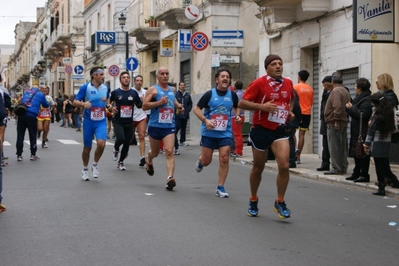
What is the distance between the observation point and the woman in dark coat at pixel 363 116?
12.3m

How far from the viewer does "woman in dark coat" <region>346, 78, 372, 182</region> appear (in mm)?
12328

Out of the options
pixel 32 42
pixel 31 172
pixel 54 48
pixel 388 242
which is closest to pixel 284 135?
pixel 388 242

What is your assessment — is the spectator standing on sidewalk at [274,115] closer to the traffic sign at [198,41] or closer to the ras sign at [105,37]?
the traffic sign at [198,41]

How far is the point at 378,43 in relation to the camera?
15070 mm

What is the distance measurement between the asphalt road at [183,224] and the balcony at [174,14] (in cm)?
1554

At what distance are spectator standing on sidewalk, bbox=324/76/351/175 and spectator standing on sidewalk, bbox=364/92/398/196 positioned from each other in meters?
2.05

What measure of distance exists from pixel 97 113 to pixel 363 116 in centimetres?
439

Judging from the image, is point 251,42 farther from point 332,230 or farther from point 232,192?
point 332,230

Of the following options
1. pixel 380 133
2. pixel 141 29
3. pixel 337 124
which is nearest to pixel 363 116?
pixel 337 124

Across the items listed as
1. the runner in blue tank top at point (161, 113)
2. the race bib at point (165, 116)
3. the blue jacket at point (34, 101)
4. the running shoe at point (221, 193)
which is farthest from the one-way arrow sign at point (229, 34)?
the running shoe at point (221, 193)

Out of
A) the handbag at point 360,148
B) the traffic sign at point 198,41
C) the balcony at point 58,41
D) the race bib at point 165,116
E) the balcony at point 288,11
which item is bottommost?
the handbag at point 360,148

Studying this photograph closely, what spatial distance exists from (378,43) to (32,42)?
8482cm

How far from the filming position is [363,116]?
12.3m

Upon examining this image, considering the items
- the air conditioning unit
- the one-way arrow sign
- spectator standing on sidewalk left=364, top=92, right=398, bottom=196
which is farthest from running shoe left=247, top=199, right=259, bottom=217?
the air conditioning unit
